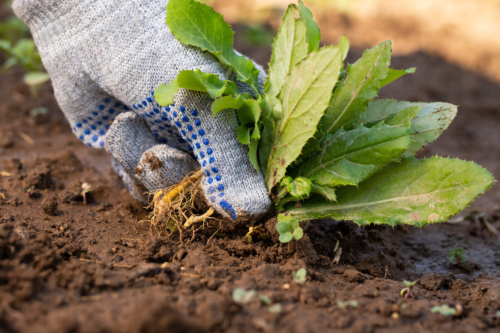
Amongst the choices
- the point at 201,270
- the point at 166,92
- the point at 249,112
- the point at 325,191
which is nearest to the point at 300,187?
the point at 325,191

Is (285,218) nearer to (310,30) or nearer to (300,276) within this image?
(300,276)

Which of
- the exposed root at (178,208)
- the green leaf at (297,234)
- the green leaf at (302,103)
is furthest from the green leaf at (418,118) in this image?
the exposed root at (178,208)

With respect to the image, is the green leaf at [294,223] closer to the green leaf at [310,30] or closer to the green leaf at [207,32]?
the green leaf at [207,32]

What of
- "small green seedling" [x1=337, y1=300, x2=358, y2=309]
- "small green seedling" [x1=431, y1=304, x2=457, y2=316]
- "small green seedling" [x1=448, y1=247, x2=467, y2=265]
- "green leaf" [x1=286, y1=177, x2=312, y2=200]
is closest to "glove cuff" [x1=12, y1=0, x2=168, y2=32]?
"green leaf" [x1=286, y1=177, x2=312, y2=200]

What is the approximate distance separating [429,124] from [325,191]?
560 millimetres

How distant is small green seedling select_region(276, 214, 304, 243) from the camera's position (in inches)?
60.1

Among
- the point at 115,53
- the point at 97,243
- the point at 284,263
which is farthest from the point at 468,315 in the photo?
the point at 115,53

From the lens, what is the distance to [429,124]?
5.81ft

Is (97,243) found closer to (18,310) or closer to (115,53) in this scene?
(18,310)

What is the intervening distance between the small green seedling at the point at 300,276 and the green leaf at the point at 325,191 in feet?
1.04

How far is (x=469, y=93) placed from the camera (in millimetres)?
4484

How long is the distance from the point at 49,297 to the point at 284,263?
0.83 meters

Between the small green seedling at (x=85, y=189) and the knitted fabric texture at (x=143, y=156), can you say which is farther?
the small green seedling at (x=85, y=189)

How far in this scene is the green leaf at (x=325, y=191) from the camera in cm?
161
